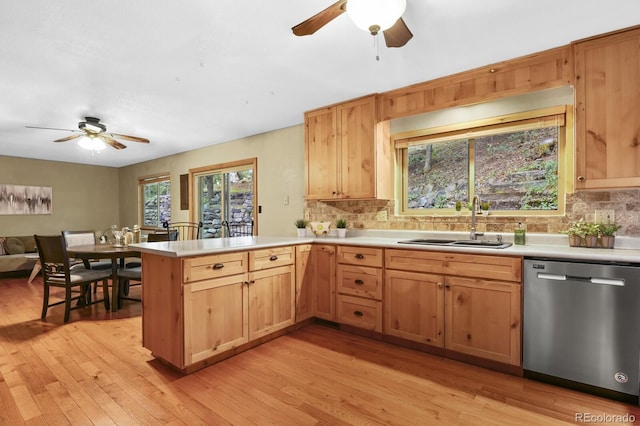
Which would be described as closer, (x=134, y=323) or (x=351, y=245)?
(x=351, y=245)

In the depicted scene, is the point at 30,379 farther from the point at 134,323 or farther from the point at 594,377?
the point at 594,377

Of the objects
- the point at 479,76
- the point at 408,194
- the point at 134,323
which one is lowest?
the point at 134,323

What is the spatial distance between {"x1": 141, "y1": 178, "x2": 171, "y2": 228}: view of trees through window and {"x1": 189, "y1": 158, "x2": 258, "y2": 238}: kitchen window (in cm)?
101

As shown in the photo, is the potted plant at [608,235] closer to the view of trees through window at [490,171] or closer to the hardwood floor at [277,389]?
the view of trees through window at [490,171]

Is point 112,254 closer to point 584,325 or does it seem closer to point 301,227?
point 301,227

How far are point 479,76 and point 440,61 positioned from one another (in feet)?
1.31

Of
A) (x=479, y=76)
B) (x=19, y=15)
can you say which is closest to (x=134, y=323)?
(x=19, y=15)

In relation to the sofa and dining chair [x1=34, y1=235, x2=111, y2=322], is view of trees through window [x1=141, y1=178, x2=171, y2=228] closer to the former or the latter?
the sofa

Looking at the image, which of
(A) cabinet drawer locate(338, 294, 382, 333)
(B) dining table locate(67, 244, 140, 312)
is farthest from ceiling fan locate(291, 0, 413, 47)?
(B) dining table locate(67, 244, 140, 312)

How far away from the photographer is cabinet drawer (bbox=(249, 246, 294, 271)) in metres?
2.72

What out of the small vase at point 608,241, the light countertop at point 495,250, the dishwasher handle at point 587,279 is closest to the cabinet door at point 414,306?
the light countertop at point 495,250

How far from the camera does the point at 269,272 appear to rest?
2.86 metres

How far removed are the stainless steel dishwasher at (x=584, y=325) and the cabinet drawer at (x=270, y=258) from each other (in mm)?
1855

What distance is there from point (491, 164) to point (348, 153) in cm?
135
